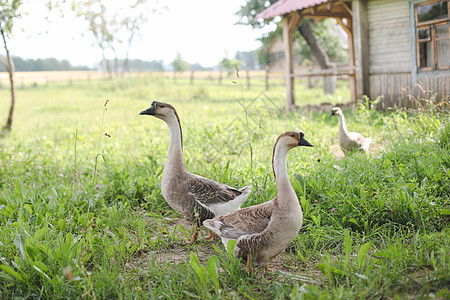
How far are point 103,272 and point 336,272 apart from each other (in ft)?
6.18

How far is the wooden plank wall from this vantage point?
1180cm

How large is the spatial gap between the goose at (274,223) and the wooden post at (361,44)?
32.0 ft

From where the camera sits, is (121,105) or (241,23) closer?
(121,105)

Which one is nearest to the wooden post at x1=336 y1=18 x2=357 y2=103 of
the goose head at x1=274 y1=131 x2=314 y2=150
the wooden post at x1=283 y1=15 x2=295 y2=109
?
the wooden post at x1=283 y1=15 x2=295 y2=109

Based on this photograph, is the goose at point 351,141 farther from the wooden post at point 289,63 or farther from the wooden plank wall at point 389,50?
the wooden post at point 289,63

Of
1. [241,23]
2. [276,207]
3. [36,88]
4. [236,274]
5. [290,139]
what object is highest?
[241,23]

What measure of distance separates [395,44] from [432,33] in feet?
4.84

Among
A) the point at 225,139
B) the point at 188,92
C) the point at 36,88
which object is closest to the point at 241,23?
the point at 188,92

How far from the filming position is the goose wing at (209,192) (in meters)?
4.34

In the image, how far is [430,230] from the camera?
3967mm

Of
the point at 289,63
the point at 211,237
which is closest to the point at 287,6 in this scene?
the point at 289,63

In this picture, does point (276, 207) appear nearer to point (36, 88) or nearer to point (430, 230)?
point (430, 230)

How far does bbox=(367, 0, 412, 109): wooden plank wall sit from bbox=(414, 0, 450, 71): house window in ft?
1.62

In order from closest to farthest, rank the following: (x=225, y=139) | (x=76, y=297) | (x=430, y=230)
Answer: (x=76, y=297), (x=430, y=230), (x=225, y=139)
